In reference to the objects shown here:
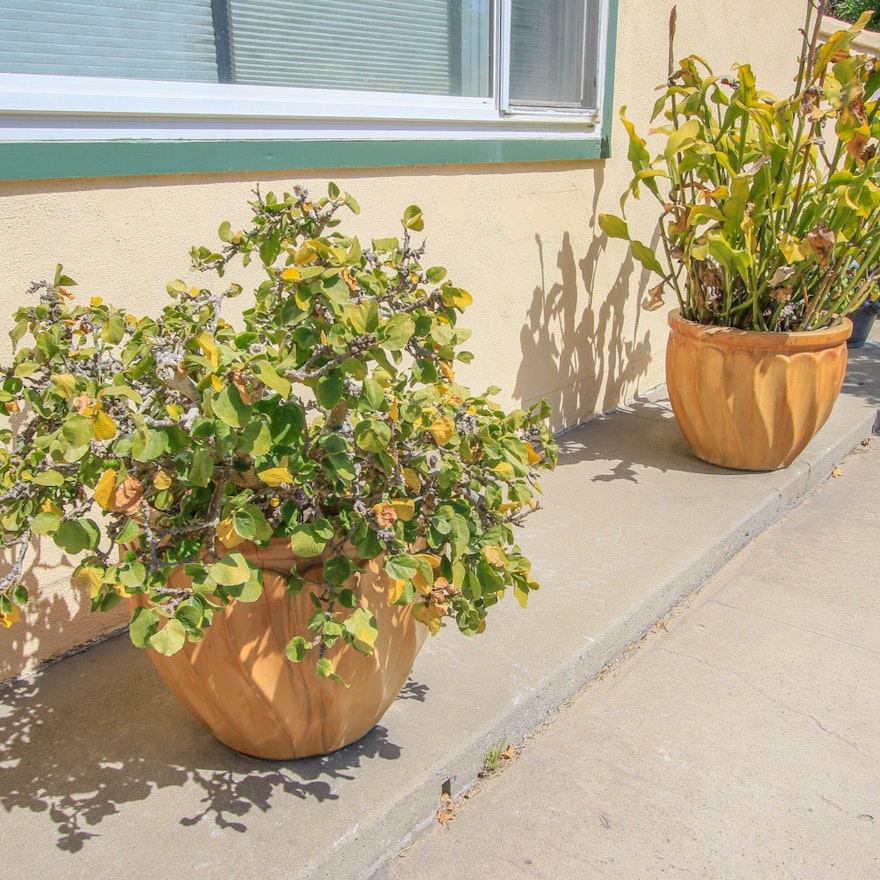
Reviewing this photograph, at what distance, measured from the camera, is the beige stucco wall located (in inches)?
83.5

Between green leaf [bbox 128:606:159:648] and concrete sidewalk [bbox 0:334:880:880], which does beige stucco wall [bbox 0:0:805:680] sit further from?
green leaf [bbox 128:606:159:648]

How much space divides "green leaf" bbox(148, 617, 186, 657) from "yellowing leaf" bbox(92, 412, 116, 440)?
32 centimetres

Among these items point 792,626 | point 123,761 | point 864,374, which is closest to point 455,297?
point 123,761

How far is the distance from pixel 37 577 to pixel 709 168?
2.76 meters

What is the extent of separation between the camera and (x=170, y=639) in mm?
1327

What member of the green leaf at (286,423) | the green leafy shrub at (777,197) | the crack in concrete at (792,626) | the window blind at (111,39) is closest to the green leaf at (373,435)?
the green leaf at (286,423)

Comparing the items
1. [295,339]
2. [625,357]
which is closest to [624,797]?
[295,339]

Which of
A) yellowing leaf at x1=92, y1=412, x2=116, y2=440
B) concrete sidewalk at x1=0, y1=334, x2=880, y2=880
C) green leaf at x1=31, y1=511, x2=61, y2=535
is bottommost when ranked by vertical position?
concrete sidewalk at x1=0, y1=334, x2=880, y2=880

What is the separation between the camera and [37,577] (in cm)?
217

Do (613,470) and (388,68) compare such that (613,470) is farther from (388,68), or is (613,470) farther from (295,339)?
(295,339)

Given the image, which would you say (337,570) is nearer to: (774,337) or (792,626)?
(792,626)

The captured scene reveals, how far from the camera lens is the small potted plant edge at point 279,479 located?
4.52ft

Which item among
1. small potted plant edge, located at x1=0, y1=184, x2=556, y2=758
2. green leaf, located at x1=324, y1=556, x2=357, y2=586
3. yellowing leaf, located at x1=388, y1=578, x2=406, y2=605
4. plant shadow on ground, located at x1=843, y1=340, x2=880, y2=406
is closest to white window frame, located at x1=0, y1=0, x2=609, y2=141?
small potted plant edge, located at x1=0, y1=184, x2=556, y2=758

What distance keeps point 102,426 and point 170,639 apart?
0.35 metres
